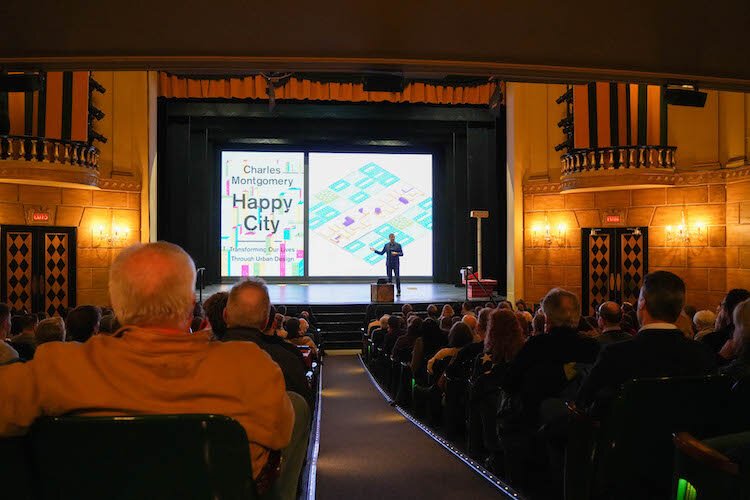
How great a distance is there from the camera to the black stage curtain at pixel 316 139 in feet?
49.2

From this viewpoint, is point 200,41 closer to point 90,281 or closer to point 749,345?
point 749,345

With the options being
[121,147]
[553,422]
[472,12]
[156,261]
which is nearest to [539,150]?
[121,147]

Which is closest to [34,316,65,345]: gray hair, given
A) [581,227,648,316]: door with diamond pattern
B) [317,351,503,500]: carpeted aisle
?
[317,351,503,500]: carpeted aisle

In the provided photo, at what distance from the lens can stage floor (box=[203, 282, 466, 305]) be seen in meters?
13.3

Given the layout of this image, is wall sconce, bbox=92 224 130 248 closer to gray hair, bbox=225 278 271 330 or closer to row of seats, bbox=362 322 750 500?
gray hair, bbox=225 278 271 330

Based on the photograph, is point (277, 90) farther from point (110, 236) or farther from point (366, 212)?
point (110, 236)

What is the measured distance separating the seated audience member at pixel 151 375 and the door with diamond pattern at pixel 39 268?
37.7ft

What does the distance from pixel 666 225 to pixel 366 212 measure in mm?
7776

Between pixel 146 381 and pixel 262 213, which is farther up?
pixel 262 213

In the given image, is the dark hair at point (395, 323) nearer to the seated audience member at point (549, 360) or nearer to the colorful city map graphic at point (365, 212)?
the seated audience member at point (549, 360)

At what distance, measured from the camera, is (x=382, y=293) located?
13297 millimetres

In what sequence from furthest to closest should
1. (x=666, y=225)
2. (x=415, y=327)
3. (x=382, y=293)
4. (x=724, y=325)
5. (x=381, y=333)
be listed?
(x=382, y=293), (x=666, y=225), (x=381, y=333), (x=415, y=327), (x=724, y=325)

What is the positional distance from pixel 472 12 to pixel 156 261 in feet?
12.2

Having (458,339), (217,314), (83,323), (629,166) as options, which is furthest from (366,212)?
(217,314)
